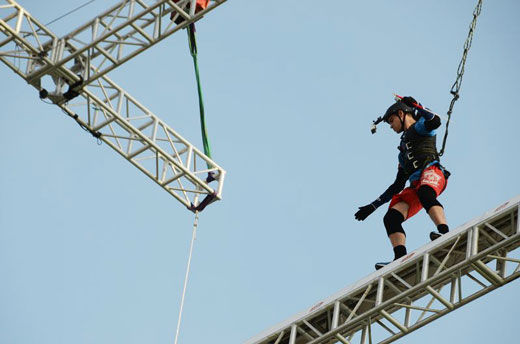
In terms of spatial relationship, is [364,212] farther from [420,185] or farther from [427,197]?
[427,197]

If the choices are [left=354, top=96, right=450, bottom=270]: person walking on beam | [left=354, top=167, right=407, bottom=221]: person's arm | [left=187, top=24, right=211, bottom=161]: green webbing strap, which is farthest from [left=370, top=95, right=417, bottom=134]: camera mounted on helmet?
[left=187, top=24, right=211, bottom=161]: green webbing strap

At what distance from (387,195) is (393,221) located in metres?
0.68

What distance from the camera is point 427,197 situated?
15.6 meters

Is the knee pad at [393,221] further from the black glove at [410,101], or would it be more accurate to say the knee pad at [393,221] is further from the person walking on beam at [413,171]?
the black glove at [410,101]

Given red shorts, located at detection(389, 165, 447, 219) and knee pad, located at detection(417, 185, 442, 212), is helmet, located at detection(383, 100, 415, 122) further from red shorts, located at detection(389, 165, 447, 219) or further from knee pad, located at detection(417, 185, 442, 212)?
knee pad, located at detection(417, 185, 442, 212)

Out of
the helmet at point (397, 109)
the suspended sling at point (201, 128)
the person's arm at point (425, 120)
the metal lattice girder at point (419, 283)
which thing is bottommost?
the metal lattice girder at point (419, 283)

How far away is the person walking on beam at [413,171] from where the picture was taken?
1566 cm

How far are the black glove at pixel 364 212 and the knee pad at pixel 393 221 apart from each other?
1.91 feet

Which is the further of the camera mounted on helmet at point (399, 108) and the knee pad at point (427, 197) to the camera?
the camera mounted on helmet at point (399, 108)

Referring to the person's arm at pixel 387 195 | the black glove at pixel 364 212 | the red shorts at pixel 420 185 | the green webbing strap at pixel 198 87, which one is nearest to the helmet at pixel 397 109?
the person's arm at pixel 387 195

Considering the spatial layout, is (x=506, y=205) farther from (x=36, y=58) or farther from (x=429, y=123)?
(x=36, y=58)

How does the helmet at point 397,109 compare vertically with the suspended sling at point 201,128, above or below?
below

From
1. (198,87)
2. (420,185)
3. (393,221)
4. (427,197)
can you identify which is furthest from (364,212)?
(198,87)

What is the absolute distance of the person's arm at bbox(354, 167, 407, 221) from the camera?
1650 cm
